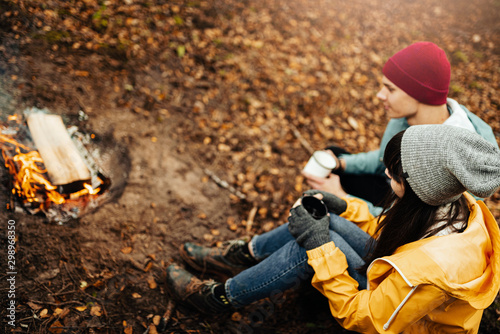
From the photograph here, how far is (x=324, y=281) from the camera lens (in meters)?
2.08

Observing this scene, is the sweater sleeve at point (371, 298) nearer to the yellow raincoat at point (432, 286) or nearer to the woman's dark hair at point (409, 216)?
the yellow raincoat at point (432, 286)

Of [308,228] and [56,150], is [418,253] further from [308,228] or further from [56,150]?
[56,150]

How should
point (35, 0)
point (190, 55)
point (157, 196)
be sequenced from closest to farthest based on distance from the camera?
point (157, 196), point (35, 0), point (190, 55)

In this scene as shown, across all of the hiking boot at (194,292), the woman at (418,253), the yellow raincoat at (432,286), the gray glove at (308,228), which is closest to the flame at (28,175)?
the hiking boot at (194,292)

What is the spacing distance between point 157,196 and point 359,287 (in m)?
2.35

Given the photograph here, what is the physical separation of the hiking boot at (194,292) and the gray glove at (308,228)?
0.88 meters

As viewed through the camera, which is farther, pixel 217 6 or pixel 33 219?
pixel 217 6

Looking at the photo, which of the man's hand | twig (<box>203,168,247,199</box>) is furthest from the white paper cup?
twig (<box>203,168,247,199</box>)

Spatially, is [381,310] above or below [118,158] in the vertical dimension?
above

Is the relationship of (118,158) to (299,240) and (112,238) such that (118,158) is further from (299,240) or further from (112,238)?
(299,240)

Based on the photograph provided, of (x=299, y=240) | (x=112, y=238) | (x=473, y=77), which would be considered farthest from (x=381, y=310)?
(x=473, y=77)

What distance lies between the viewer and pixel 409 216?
1.98 meters

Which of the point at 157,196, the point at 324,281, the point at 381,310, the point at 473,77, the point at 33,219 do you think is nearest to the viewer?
the point at 381,310

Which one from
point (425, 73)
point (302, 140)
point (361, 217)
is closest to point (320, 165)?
point (361, 217)
